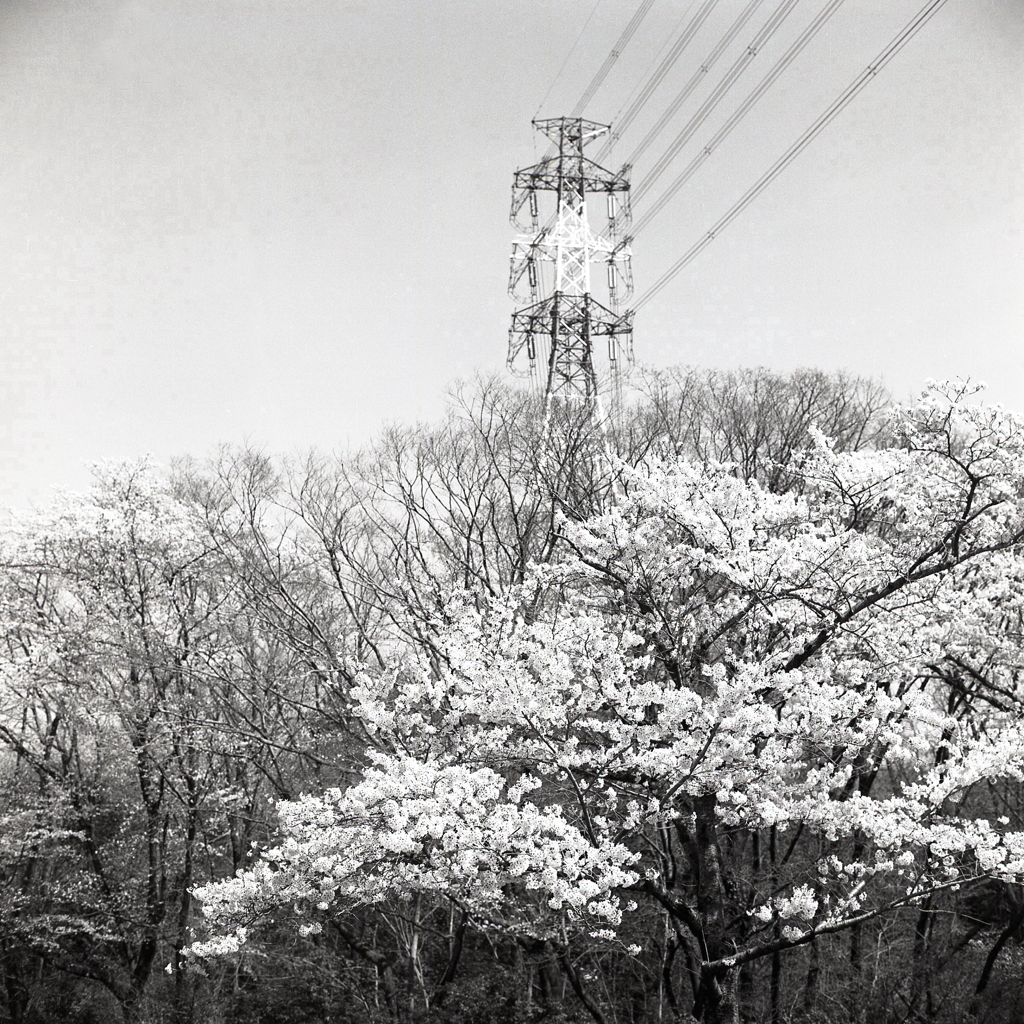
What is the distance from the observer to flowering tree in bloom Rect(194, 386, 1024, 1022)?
6621mm

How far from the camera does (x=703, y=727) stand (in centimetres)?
707

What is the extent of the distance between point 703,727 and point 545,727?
139 cm

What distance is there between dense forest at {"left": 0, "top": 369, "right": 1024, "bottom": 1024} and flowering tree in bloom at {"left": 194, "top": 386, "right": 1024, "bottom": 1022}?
5 cm

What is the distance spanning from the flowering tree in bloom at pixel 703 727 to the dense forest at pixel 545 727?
0.05 m

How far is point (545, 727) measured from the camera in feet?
25.1

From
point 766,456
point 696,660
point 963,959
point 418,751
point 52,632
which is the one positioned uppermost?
point 766,456

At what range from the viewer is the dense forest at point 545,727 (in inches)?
277

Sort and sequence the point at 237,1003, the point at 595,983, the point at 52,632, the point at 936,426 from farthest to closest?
the point at 52,632, the point at 237,1003, the point at 595,983, the point at 936,426

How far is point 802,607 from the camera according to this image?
8.16 m

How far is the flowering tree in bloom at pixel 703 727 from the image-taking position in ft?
21.7

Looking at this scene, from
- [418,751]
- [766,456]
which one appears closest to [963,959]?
[766,456]

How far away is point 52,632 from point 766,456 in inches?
507

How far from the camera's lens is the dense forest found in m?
7.04

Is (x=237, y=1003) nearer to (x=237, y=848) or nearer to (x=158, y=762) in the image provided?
(x=237, y=848)
